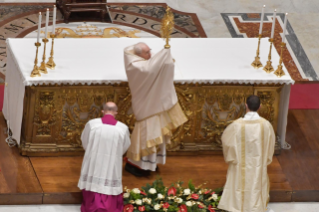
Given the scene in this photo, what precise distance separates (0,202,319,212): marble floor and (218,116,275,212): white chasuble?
17.6 inches

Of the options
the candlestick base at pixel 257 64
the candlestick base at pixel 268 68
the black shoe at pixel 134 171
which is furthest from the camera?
the candlestick base at pixel 257 64

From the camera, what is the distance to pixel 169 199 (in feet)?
34.3

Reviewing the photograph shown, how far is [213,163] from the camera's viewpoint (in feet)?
37.5

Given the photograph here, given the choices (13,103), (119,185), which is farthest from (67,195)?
(13,103)

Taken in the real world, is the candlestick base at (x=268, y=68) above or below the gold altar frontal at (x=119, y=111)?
above

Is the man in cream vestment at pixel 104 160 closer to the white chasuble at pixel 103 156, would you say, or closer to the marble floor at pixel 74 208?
the white chasuble at pixel 103 156

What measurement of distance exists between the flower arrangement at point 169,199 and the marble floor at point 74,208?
2.20ft

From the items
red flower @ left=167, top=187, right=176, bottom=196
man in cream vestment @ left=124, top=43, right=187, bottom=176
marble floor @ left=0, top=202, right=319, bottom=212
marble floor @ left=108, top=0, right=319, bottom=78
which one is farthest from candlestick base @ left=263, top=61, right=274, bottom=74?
marble floor @ left=108, top=0, right=319, bottom=78

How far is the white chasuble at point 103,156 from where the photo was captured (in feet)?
32.8

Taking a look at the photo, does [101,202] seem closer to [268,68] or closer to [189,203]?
[189,203]

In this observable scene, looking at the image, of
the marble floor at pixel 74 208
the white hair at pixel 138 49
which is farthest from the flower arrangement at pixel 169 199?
the white hair at pixel 138 49

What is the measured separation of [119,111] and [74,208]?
141 cm

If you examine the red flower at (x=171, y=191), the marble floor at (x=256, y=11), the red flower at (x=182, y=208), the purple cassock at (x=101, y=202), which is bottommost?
the marble floor at (x=256, y=11)

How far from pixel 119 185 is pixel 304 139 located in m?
3.05
